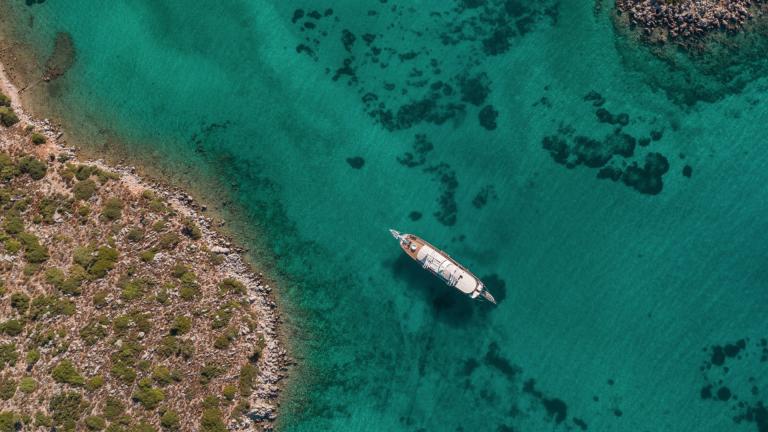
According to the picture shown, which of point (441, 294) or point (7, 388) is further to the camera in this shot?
point (441, 294)

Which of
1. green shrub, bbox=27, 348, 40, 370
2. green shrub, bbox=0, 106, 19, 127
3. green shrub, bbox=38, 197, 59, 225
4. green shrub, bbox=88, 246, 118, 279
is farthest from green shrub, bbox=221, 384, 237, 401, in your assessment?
green shrub, bbox=0, 106, 19, 127

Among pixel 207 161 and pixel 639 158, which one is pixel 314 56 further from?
pixel 639 158

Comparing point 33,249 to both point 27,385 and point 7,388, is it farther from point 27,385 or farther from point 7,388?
point 7,388

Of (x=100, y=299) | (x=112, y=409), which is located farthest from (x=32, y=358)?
(x=112, y=409)

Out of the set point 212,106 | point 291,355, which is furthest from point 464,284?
point 212,106

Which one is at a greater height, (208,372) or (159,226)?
(159,226)

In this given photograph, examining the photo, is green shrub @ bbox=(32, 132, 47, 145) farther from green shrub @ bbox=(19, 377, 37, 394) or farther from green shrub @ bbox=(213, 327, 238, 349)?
green shrub @ bbox=(213, 327, 238, 349)
